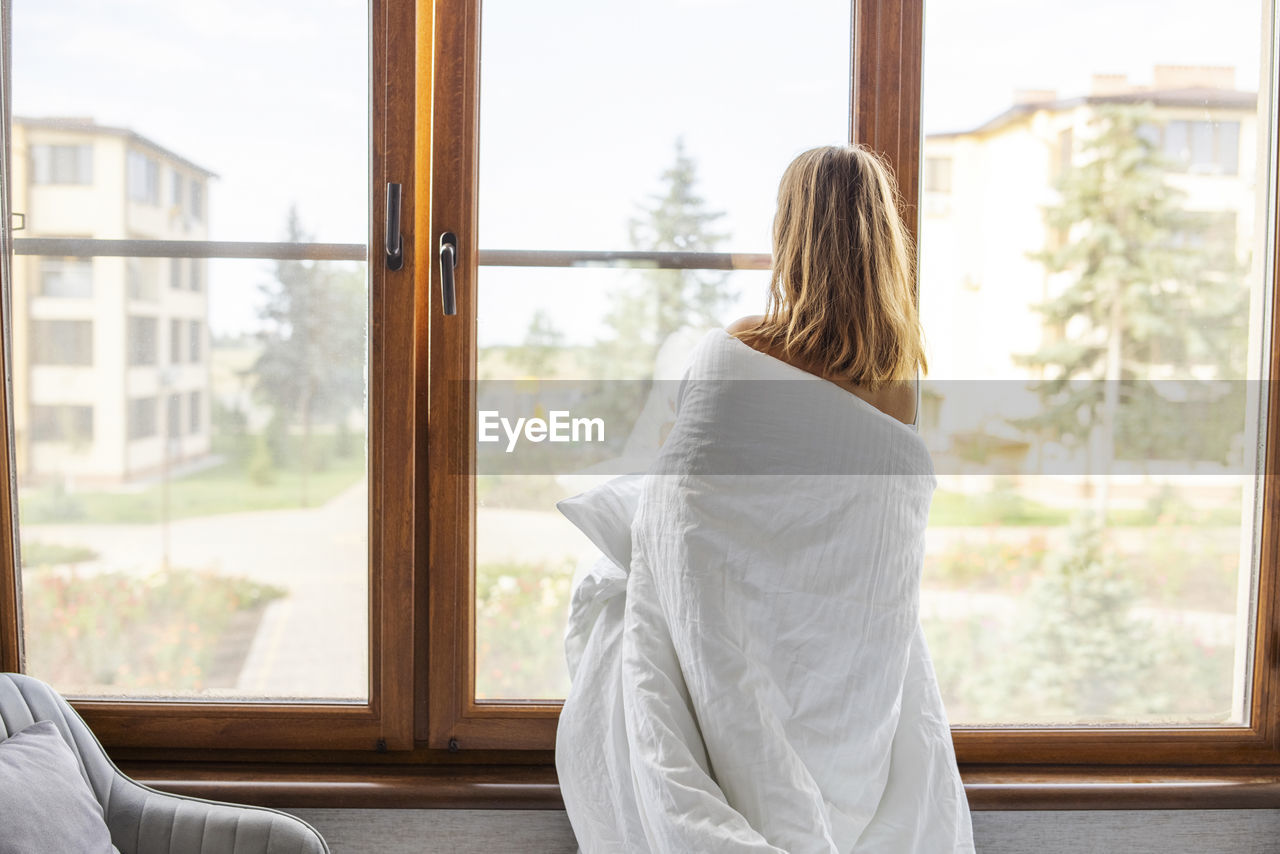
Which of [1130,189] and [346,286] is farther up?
[1130,189]

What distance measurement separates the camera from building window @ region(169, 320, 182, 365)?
1659 mm

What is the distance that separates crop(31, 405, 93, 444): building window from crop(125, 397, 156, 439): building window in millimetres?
79

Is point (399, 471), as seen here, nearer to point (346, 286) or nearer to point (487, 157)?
point (346, 286)

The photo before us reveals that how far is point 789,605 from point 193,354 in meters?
1.24

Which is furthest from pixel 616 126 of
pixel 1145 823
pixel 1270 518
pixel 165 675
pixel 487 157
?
pixel 1145 823

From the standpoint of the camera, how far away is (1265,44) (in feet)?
5.54

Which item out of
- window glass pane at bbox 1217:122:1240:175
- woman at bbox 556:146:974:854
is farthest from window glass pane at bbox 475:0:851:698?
window glass pane at bbox 1217:122:1240:175

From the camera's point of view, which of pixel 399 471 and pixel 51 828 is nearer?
pixel 51 828

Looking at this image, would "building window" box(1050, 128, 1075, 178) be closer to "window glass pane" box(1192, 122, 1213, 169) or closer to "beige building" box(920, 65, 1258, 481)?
"beige building" box(920, 65, 1258, 481)

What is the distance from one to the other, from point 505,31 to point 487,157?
244 mm

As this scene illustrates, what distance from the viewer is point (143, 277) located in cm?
166

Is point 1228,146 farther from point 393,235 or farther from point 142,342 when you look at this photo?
point 142,342

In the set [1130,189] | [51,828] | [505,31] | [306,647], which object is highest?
[505,31]

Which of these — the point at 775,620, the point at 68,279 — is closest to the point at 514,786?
the point at 775,620
